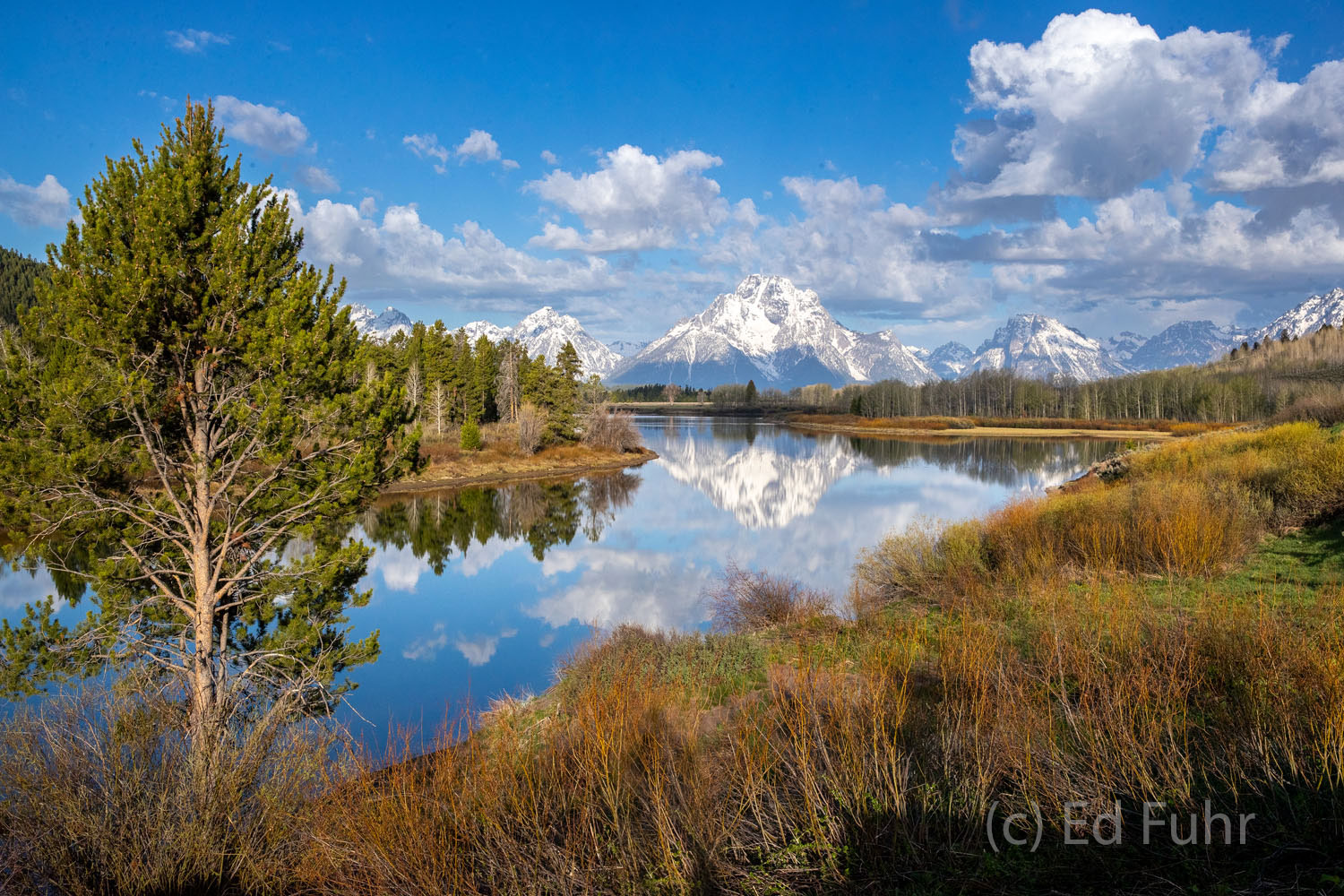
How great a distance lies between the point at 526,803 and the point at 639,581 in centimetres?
1777

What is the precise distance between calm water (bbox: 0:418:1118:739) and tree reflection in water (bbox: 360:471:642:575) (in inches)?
5.8

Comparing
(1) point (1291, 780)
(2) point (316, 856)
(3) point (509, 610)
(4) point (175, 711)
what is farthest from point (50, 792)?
(3) point (509, 610)

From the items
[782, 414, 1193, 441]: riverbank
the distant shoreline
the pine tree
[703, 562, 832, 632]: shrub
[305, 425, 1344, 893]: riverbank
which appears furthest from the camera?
[782, 414, 1193, 441]: riverbank

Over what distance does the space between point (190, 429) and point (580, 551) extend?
690 inches

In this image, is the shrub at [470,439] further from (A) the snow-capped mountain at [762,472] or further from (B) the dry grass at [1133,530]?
(B) the dry grass at [1133,530]

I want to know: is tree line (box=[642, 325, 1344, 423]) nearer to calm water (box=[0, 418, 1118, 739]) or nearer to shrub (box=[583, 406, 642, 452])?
calm water (box=[0, 418, 1118, 739])

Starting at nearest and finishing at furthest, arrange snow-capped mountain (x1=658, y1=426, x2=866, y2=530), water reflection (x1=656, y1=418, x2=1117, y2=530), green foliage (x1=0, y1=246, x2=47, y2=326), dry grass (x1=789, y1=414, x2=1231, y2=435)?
snow-capped mountain (x1=658, y1=426, x2=866, y2=530) < water reflection (x1=656, y1=418, x2=1117, y2=530) < green foliage (x1=0, y1=246, x2=47, y2=326) < dry grass (x1=789, y1=414, x2=1231, y2=435)

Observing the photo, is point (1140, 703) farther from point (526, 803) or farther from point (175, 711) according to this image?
point (175, 711)

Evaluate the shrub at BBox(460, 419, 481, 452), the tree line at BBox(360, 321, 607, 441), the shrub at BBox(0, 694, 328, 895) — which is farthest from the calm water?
the tree line at BBox(360, 321, 607, 441)

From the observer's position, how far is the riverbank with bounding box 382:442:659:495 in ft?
160

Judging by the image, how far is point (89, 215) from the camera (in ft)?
36.9

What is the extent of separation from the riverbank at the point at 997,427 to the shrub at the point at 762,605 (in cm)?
9048

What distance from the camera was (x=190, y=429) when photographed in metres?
12.1

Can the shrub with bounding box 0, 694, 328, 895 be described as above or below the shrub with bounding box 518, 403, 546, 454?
below
